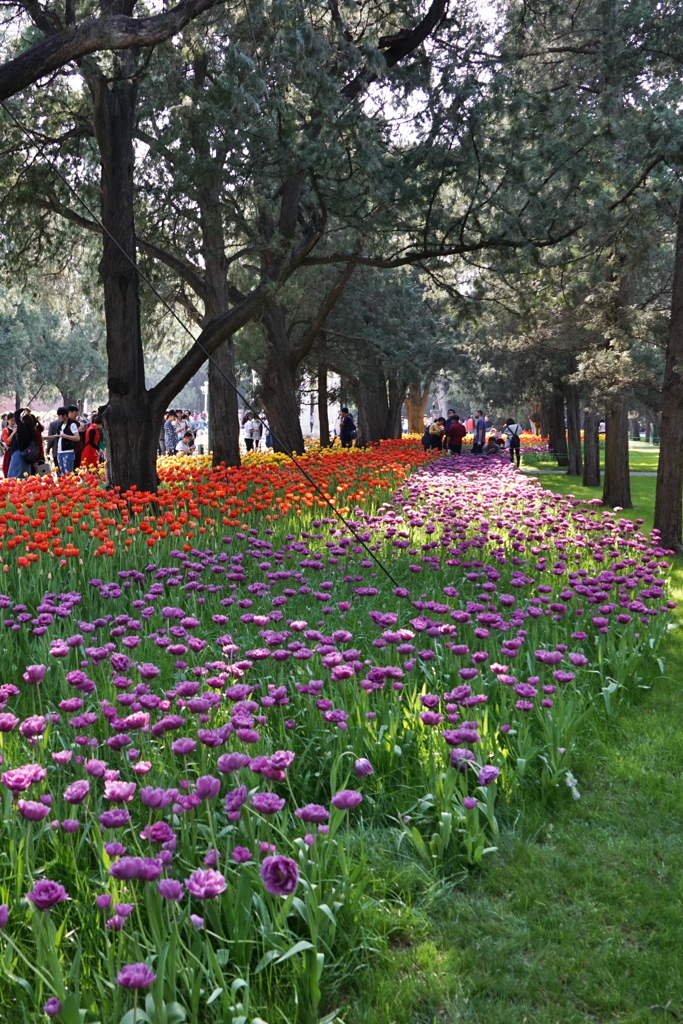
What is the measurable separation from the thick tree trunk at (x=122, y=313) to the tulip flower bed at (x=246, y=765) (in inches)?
179

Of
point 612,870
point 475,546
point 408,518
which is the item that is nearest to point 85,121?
point 408,518

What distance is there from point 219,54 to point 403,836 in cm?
930

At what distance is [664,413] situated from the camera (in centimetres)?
1031

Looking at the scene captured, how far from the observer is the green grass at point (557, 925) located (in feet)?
8.23

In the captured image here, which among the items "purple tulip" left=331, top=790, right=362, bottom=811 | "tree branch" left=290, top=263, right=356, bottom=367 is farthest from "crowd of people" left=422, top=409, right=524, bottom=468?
"purple tulip" left=331, top=790, right=362, bottom=811

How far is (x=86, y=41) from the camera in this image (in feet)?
21.1

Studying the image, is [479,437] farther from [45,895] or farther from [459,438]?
[45,895]

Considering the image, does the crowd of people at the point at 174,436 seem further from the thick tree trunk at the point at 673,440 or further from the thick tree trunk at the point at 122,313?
the thick tree trunk at the point at 673,440

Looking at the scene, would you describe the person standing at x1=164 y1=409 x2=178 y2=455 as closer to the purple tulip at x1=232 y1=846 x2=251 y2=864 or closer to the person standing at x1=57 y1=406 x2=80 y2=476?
the person standing at x1=57 y1=406 x2=80 y2=476

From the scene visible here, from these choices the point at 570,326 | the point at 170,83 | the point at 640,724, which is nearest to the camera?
the point at 640,724

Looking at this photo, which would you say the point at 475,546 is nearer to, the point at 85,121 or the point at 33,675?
the point at 33,675

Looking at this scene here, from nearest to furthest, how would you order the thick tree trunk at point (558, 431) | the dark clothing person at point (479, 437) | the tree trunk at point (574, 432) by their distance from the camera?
the tree trunk at point (574, 432)
the dark clothing person at point (479, 437)
the thick tree trunk at point (558, 431)

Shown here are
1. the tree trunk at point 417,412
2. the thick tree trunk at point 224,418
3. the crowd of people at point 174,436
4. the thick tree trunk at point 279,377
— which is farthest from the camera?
the tree trunk at point 417,412

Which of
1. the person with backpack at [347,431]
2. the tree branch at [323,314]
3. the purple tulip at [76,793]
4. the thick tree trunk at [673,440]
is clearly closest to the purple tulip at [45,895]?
the purple tulip at [76,793]
